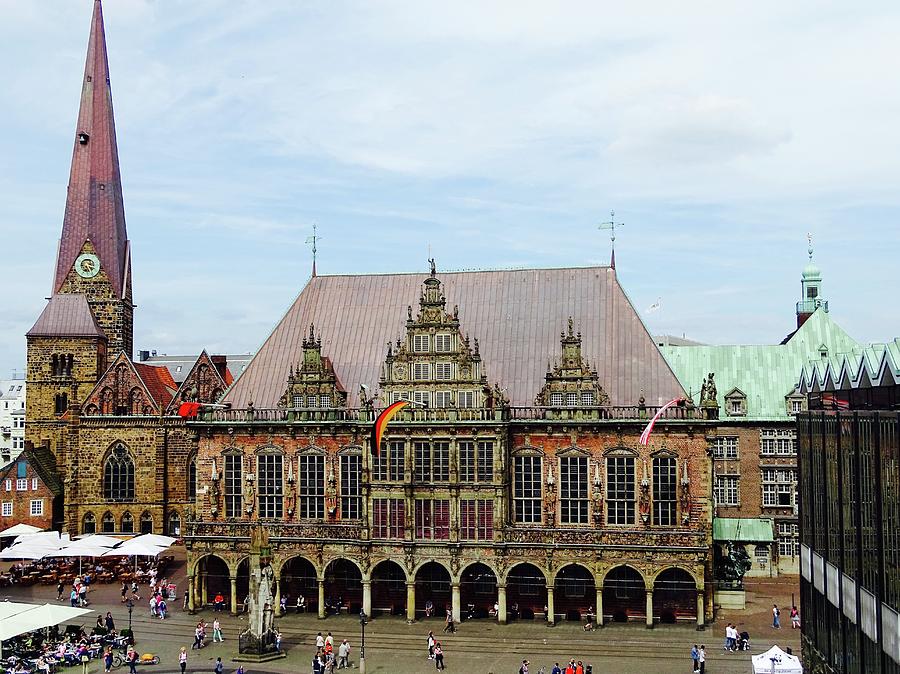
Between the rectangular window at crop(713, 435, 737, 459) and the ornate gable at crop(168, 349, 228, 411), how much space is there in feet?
135

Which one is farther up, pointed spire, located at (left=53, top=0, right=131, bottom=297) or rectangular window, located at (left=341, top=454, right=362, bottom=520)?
pointed spire, located at (left=53, top=0, right=131, bottom=297)

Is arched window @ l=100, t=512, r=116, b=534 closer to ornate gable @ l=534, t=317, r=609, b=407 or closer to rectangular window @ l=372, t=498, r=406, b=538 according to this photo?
rectangular window @ l=372, t=498, r=406, b=538

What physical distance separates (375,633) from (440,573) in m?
6.13

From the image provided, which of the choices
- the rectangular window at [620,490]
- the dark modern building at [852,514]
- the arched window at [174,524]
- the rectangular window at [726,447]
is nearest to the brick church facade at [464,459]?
the rectangular window at [620,490]

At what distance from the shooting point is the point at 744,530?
2813 inches

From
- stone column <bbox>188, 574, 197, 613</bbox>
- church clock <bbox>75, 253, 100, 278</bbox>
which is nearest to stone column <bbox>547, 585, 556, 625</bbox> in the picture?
stone column <bbox>188, 574, 197, 613</bbox>

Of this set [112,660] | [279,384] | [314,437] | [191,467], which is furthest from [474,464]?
[191,467]

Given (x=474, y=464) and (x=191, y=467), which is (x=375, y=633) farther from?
(x=191, y=467)

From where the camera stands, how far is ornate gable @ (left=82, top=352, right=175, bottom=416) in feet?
287

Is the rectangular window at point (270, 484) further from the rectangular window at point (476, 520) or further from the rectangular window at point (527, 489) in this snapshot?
the rectangular window at point (527, 489)

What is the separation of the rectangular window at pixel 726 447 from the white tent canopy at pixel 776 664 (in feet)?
115

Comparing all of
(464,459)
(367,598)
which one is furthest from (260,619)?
(464,459)

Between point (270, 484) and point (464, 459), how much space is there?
1203 centimetres

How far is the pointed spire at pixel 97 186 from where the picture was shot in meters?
95.9
